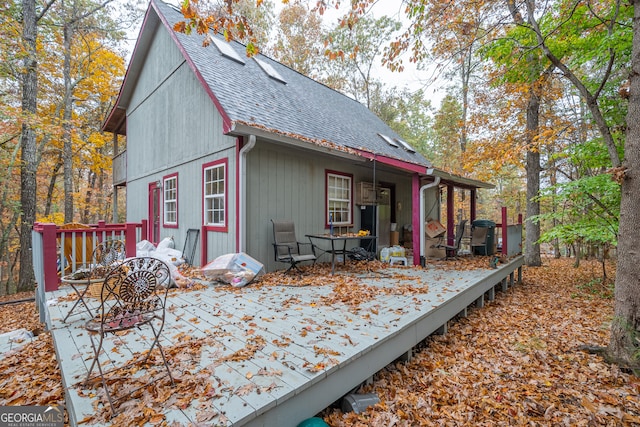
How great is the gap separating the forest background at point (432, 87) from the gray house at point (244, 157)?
1.34 m

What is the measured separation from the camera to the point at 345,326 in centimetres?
294

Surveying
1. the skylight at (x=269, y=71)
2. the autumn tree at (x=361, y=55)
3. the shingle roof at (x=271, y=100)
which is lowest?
the shingle roof at (x=271, y=100)

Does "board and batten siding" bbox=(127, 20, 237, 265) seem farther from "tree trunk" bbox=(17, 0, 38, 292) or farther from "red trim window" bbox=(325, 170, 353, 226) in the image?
"tree trunk" bbox=(17, 0, 38, 292)

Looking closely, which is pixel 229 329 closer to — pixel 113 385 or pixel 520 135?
pixel 113 385

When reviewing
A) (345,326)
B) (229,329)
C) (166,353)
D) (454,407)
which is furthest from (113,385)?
(454,407)

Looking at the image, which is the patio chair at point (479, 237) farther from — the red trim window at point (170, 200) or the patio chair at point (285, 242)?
the red trim window at point (170, 200)

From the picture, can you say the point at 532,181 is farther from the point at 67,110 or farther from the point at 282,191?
the point at 67,110

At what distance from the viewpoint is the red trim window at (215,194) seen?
5.86 metres

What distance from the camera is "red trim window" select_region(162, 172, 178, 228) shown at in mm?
7719

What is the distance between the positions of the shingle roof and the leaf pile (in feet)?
12.8

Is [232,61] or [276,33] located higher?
[276,33]

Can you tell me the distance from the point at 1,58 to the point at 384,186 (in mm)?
10556

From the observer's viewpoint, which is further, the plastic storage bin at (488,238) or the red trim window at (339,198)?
the plastic storage bin at (488,238)

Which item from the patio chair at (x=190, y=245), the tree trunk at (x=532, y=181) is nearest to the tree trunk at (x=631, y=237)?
the tree trunk at (x=532, y=181)
